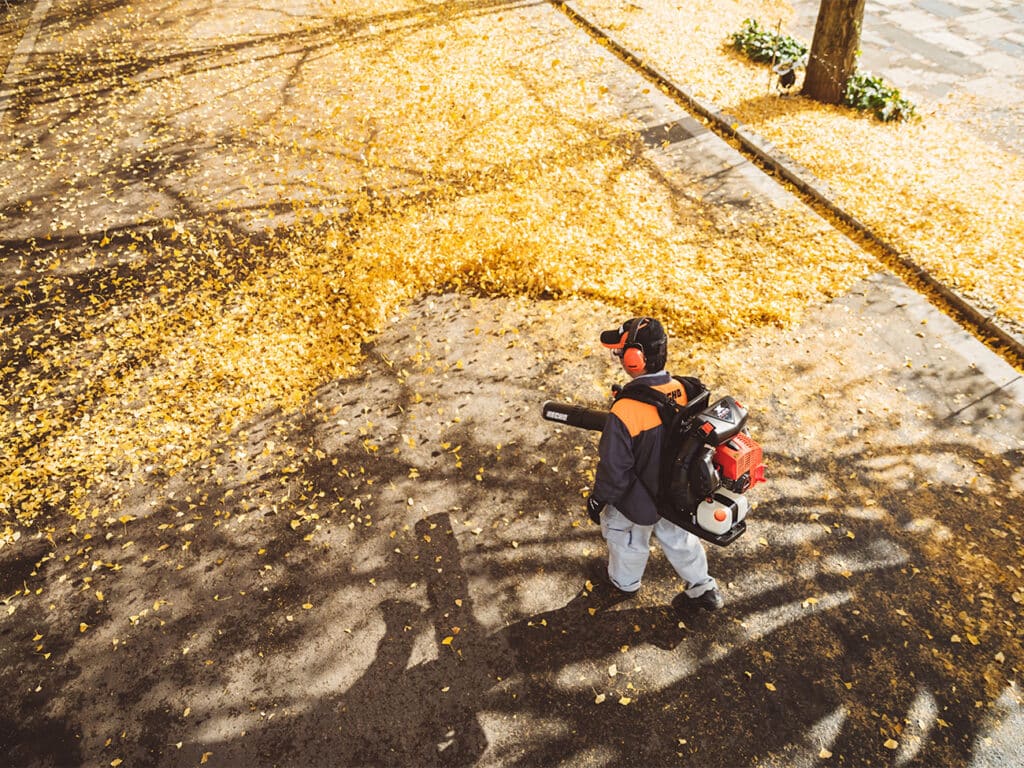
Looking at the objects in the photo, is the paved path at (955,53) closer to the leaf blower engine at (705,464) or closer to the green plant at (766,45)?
the green plant at (766,45)

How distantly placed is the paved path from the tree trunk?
1892 millimetres

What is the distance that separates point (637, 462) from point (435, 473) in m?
2.35

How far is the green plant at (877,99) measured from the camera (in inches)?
400

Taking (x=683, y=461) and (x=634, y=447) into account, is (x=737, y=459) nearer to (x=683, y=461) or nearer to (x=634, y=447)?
(x=683, y=461)

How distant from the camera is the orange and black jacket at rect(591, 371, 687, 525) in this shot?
142 inches

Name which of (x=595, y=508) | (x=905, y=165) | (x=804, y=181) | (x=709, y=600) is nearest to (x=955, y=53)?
(x=905, y=165)

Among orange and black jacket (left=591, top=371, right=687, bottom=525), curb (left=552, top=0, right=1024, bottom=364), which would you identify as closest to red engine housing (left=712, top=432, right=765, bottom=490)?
orange and black jacket (left=591, top=371, right=687, bottom=525)

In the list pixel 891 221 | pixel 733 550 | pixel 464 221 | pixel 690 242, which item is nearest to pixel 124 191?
pixel 464 221

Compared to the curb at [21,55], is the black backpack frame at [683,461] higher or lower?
lower

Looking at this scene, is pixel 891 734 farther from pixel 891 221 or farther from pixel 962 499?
pixel 891 221

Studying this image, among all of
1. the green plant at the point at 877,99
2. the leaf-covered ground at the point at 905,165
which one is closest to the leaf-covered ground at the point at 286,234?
the leaf-covered ground at the point at 905,165

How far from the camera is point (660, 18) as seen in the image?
14.1m

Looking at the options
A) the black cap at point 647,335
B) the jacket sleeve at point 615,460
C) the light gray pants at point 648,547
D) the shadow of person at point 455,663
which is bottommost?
the shadow of person at point 455,663

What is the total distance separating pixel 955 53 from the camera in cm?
1255
